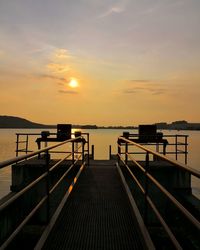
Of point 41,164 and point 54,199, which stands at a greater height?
point 41,164

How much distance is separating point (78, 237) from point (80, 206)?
59.0 inches

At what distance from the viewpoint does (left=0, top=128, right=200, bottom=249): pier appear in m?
3.63

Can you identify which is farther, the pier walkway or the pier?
the pier walkway

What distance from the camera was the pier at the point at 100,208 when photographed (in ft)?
11.9

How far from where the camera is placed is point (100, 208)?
18.6 feet

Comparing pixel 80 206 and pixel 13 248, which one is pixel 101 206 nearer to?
pixel 80 206

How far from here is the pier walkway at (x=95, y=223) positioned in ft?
13.3

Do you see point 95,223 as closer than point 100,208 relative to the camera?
Yes

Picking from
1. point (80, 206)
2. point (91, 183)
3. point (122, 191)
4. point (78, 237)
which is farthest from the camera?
point (91, 183)

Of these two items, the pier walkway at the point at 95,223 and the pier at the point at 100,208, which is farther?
the pier walkway at the point at 95,223

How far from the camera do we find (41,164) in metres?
10.8

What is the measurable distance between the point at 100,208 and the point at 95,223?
0.81m

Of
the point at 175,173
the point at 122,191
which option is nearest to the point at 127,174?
the point at 175,173

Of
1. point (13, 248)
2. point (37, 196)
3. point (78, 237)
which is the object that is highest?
point (78, 237)
